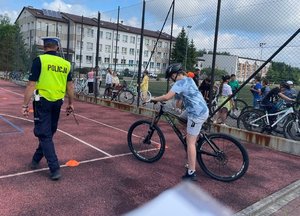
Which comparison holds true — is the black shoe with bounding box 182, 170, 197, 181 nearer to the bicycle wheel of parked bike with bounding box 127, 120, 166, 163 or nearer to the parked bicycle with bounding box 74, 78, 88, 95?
the bicycle wheel of parked bike with bounding box 127, 120, 166, 163

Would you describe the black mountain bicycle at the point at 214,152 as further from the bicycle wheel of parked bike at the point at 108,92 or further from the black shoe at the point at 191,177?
the bicycle wheel of parked bike at the point at 108,92

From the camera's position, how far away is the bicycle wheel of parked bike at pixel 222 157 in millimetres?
4957

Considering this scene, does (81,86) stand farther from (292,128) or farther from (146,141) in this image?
(146,141)

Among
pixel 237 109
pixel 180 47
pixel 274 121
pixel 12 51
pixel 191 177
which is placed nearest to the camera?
pixel 191 177

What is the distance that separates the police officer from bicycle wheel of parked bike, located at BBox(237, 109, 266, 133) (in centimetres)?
601

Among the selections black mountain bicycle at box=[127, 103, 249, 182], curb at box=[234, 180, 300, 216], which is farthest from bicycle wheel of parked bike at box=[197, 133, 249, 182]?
curb at box=[234, 180, 300, 216]

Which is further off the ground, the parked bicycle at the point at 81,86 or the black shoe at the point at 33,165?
the parked bicycle at the point at 81,86

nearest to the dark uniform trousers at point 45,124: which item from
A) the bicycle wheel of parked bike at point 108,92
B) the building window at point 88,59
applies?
the bicycle wheel of parked bike at point 108,92

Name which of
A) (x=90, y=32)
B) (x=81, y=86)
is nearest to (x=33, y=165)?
(x=81, y=86)

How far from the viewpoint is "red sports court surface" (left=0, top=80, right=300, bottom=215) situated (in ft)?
12.9

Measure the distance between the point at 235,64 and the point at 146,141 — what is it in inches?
223

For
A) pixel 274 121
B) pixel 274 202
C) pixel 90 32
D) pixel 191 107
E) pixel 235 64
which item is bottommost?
pixel 274 202

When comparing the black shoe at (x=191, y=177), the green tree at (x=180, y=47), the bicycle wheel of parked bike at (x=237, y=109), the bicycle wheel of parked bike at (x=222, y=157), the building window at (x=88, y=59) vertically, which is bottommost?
the black shoe at (x=191, y=177)

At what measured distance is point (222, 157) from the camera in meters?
5.14
